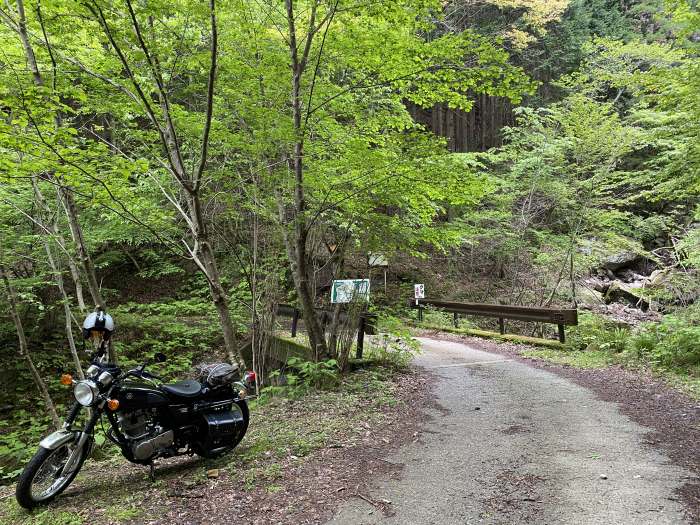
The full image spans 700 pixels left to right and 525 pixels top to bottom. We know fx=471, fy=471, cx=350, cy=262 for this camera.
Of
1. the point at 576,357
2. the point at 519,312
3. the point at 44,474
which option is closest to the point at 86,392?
the point at 44,474

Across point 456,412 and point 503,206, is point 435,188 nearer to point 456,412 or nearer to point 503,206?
point 456,412

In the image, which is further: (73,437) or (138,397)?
(138,397)

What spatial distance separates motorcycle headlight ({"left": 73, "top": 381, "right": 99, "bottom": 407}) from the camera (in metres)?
3.87

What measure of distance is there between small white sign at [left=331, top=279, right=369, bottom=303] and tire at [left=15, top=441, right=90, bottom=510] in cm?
431

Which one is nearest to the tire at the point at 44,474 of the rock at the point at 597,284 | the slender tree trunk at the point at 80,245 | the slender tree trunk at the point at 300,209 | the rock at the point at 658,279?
the slender tree trunk at the point at 80,245

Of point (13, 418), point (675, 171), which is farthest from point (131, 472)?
point (675, 171)

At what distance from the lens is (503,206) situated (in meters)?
16.5

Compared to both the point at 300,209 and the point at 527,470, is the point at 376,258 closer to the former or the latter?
the point at 300,209

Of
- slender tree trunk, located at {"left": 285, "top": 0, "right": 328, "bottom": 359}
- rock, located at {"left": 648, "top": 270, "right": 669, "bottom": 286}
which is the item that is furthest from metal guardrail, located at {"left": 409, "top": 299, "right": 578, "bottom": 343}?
rock, located at {"left": 648, "top": 270, "right": 669, "bottom": 286}

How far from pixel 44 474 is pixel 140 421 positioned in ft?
2.60

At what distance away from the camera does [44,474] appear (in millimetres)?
3883

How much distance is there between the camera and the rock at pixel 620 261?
837 inches

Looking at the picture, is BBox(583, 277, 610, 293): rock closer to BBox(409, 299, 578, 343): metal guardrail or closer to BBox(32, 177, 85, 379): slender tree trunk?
BBox(409, 299, 578, 343): metal guardrail

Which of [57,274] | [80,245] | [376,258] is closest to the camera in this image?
[80,245]
